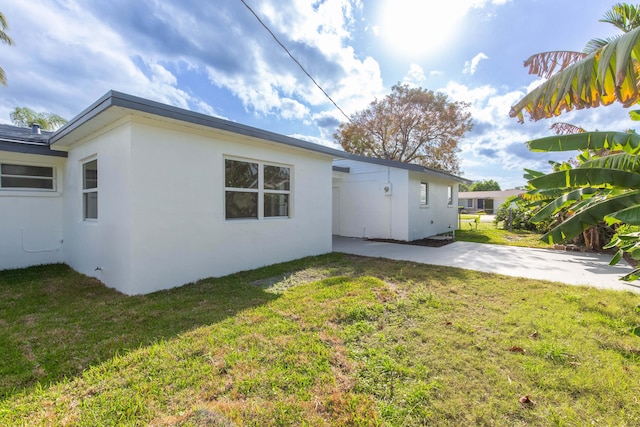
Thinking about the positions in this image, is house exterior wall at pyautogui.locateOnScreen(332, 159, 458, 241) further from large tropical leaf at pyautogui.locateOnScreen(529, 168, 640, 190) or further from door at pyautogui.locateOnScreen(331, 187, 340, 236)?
large tropical leaf at pyautogui.locateOnScreen(529, 168, 640, 190)

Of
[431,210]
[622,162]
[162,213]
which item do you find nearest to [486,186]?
[431,210]

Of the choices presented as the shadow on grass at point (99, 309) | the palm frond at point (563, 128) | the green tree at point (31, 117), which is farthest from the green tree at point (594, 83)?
the green tree at point (31, 117)

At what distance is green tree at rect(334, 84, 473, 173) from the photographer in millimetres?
22656

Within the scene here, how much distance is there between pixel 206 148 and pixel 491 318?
5913 millimetres

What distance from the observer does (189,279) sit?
18.5 ft

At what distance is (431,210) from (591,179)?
11075 millimetres

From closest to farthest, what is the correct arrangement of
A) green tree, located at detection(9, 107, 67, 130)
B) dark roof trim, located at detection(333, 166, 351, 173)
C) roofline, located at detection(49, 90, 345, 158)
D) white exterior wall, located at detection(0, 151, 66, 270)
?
roofline, located at detection(49, 90, 345, 158) → white exterior wall, located at detection(0, 151, 66, 270) → dark roof trim, located at detection(333, 166, 351, 173) → green tree, located at detection(9, 107, 67, 130)

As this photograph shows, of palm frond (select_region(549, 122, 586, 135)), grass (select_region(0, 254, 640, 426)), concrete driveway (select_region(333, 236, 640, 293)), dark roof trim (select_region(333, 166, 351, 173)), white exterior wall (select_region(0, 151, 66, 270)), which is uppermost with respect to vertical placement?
palm frond (select_region(549, 122, 586, 135))

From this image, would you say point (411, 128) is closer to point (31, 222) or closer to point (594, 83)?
point (594, 83)

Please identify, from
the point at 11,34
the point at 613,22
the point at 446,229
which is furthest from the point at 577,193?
the point at 11,34

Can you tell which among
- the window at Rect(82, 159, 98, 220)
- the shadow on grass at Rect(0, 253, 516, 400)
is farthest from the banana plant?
the window at Rect(82, 159, 98, 220)

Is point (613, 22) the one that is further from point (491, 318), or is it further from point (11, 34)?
point (11, 34)

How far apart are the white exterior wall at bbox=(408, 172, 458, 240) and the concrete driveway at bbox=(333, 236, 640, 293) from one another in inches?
69.1

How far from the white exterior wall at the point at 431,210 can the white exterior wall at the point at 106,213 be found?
963cm
